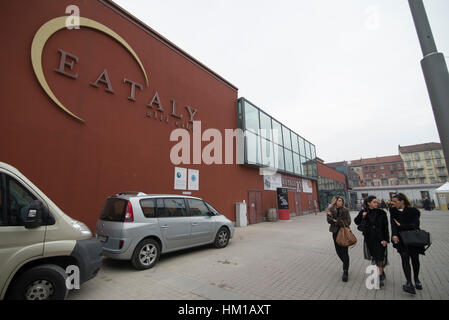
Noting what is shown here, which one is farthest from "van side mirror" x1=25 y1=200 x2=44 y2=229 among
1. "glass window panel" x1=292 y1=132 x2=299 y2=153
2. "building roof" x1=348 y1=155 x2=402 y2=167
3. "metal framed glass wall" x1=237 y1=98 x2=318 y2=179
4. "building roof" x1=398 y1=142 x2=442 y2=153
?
"building roof" x1=348 y1=155 x2=402 y2=167

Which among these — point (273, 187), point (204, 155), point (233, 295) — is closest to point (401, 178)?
point (273, 187)

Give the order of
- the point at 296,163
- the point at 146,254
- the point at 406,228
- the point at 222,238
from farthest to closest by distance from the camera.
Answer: the point at 296,163 → the point at 222,238 → the point at 146,254 → the point at 406,228

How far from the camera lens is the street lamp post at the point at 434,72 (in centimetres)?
193

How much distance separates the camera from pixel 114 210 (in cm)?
480

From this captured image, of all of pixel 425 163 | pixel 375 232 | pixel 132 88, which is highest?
pixel 425 163

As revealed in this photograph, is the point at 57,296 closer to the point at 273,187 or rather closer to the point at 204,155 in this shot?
the point at 204,155

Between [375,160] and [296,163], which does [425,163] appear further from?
[296,163]

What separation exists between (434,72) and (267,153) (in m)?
14.0

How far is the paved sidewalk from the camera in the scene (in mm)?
3320

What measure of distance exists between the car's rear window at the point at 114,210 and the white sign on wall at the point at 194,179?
500 centimetres

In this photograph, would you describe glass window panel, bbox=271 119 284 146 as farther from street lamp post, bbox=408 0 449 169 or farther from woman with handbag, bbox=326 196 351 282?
street lamp post, bbox=408 0 449 169

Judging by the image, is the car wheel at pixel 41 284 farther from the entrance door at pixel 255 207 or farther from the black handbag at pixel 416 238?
the entrance door at pixel 255 207

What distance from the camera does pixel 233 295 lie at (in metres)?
3.30

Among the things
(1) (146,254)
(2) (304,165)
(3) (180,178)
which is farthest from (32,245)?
(2) (304,165)
